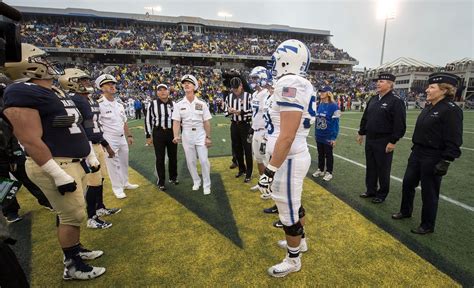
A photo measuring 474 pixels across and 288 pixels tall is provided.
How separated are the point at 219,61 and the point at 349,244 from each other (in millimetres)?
41434

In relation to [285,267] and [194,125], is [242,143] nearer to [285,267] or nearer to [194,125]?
[194,125]

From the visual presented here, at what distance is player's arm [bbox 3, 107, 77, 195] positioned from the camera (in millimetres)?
2115

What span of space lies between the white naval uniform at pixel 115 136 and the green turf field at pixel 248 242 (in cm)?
43

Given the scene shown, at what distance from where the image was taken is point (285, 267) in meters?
2.71

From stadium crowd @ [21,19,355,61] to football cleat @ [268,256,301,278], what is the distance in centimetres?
3874

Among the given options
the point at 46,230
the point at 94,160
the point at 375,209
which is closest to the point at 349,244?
the point at 375,209

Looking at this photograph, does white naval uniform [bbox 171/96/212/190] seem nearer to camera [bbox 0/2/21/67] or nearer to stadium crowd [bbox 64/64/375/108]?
camera [bbox 0/2/21/67]

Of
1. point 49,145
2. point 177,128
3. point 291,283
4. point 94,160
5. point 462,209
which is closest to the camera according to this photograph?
point 49,145

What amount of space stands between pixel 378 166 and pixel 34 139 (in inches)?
198

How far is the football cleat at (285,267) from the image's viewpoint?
270 centimetres

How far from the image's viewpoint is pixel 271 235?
354cm

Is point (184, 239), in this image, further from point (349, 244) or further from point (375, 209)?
point (375, 209)

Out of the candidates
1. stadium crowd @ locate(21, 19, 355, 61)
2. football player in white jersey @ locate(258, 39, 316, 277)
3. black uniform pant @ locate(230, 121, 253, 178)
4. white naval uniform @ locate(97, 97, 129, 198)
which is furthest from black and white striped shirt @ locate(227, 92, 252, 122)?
stadium crowd @ locate(21, 19, 355, 61)

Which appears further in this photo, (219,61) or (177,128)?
(219,61)
